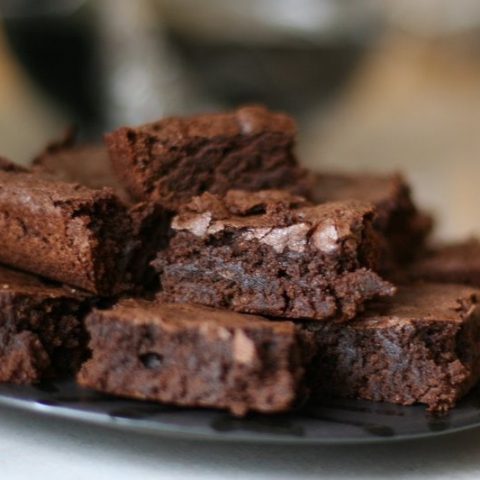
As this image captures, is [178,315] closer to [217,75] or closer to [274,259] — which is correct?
[274,259]

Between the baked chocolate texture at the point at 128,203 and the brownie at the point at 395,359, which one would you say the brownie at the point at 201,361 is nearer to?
the brownie at the point at 395,359

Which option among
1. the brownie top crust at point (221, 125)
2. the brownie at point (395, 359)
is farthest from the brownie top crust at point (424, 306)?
the brownie top crust at point (221, 125)

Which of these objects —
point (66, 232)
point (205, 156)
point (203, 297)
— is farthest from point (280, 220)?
point (66, 232)

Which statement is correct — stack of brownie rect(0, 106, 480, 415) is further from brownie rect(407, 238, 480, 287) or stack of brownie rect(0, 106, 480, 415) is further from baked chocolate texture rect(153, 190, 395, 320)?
brownie rect(407, 238, 480, 287)

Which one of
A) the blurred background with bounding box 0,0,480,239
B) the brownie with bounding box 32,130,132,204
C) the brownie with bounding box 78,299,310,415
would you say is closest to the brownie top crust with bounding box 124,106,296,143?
the brownie with bounding box 32,130,132,204

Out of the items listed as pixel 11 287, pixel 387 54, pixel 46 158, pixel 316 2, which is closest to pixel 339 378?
pixel 11 287

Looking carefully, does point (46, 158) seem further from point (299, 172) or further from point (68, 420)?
point (68, 420)
